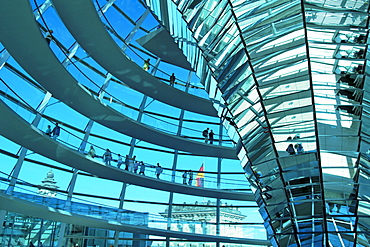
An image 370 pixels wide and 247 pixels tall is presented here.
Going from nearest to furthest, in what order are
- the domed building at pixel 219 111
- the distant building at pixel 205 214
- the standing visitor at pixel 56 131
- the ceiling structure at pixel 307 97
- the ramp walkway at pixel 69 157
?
the ceiling structure at pixel 307 97 → the domed building at pixel 219 111 → the ramp walkway at pixel 69 157 → the standing visitor at pixel 56 131 → the distant building at pixel 205 214

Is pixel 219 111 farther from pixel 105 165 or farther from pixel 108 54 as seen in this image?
pixel 105 165

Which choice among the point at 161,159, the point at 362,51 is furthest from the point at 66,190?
the point at 362,51

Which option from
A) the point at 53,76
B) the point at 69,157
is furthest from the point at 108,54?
the point at 69,157

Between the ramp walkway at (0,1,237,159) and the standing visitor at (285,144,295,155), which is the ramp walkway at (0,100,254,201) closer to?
the ramp walkway at (0,1,237,159)

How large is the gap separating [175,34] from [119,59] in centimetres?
314

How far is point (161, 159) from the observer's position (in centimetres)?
2927

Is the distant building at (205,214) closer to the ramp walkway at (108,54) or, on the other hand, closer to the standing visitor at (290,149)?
the ramp walkway at (108,54)

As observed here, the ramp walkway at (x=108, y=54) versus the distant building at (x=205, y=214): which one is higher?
the ramp walkway at (x=108, y=54)

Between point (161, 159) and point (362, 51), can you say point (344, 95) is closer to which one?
point (362, 51)

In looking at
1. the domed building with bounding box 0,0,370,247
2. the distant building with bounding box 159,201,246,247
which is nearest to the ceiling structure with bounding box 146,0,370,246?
the domed building with bounding box 0,0,370,247

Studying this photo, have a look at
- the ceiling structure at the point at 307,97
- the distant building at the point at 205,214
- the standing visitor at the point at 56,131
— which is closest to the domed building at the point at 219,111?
the ceiling structure at the point at 307,97

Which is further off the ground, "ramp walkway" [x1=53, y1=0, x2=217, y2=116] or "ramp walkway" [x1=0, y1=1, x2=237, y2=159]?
"ramp walkway" [x1=53, y1=0, x2=217, y2=116]

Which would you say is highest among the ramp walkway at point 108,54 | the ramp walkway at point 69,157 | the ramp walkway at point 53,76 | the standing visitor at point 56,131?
the ramp walkway at point 108,54

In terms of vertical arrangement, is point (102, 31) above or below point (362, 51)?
above
